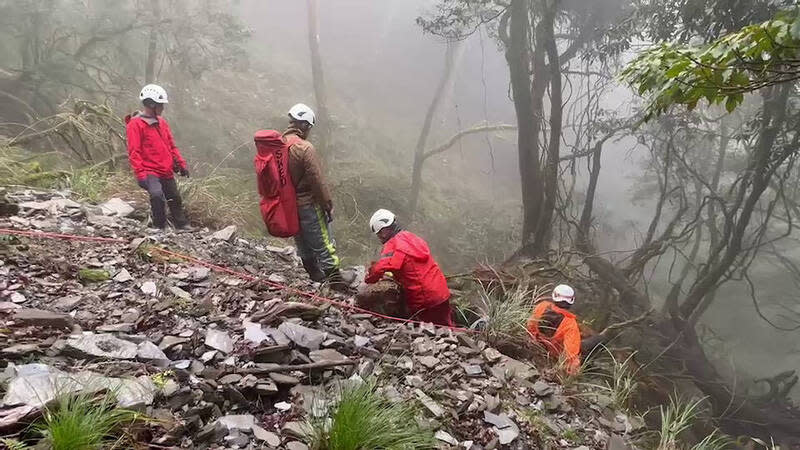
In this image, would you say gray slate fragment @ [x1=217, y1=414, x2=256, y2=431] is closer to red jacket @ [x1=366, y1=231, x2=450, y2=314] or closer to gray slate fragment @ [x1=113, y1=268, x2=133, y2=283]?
gray slate fragment @ [x1=113, y1=268, x2=133, y2=283]

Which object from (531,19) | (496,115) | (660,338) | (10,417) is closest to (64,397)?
(10,417)

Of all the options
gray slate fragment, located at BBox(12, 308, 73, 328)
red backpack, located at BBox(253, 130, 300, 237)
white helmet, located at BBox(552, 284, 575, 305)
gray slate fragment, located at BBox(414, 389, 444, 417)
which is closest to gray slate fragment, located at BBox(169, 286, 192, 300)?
gray slate fragment, located at BBox(12, 308, 73, 328)

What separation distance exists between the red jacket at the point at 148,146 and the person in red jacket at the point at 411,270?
2.50 metres

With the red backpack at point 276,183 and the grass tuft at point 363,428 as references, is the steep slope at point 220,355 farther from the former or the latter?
the red backpack at point 276,183

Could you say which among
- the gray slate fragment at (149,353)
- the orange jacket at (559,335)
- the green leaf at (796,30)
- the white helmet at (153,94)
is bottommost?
the orange jacket at (559,335)

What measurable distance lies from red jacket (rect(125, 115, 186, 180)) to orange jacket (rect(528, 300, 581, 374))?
4142 millimetres

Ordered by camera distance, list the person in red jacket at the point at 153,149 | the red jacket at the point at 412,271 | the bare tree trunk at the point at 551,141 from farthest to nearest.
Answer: the bare tree trunk at the point at 551,141, the person in red jacket at the point at 153,149, the red jacket at the point at 412,271

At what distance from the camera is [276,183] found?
15.4 ft

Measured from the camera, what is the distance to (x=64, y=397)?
2.00 m

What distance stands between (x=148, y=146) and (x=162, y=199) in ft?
1.95

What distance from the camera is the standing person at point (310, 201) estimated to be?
15.5ft

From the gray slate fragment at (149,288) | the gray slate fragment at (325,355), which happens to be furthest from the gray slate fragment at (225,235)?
the gray slate fragment at (325,355)

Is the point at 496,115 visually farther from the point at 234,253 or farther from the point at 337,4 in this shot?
the point at 234,253

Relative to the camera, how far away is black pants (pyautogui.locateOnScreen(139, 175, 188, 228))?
17.9 ft
